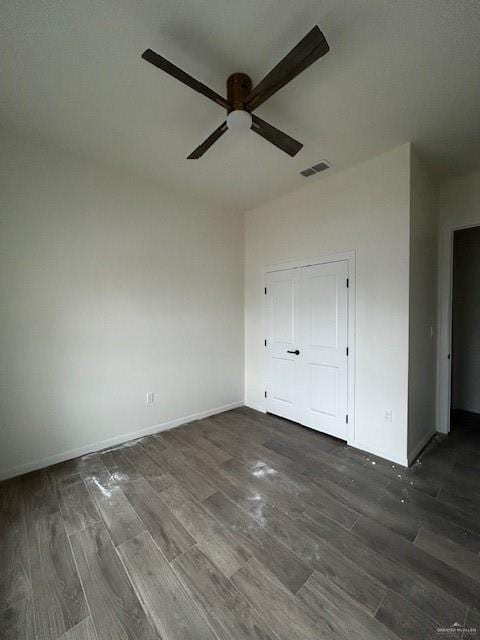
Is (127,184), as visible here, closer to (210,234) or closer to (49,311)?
(210,234)

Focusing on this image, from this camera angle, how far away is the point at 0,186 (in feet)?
7.22

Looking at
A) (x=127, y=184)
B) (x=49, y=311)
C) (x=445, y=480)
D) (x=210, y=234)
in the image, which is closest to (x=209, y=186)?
(x=210, y=234)

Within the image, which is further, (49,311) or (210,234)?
(210,234)

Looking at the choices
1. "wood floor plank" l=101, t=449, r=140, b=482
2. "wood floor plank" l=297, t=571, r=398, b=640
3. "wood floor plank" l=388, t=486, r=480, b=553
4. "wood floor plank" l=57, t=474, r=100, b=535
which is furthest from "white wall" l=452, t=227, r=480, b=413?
"wood floor plank" l=57, t=474, r=100, b=535

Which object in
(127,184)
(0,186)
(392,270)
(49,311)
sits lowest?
(49,311)

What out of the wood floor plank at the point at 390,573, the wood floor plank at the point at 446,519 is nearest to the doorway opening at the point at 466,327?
the wood floor plank at the point at 446,519

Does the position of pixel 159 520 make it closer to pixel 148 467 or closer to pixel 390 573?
pixel 148 467

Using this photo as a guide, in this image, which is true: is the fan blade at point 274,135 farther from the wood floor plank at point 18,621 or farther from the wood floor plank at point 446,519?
the wood floor plank at point 18,621

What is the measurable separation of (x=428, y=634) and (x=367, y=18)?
297cm

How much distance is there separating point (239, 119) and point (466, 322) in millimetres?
4270

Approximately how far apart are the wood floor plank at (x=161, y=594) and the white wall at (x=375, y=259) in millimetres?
2076

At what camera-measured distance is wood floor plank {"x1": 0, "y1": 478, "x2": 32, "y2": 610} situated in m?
1.34

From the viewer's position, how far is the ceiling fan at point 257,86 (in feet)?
4.04

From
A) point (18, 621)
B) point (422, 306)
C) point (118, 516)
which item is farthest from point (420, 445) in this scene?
point (18, 621)
